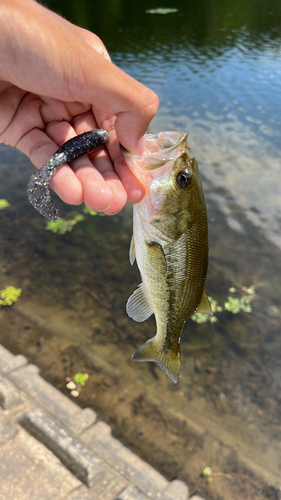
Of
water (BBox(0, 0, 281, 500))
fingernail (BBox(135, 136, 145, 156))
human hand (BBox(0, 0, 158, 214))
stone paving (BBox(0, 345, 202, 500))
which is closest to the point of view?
human hand (BBox(0, 0, 158, 214))

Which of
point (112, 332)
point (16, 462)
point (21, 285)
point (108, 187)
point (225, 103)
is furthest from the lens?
point (225, 103)

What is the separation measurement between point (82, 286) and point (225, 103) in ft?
31.5

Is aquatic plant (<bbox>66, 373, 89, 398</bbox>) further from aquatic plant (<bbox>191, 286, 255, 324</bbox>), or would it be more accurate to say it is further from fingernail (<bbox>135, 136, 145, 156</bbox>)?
fingernail (<bbox>135, 136, 145, 156</bbox>)

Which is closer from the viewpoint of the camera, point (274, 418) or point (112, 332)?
point (274, 418)

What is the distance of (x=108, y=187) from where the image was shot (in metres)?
1.89

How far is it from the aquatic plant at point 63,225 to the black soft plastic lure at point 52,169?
505cm

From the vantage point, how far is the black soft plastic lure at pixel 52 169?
1.82 m

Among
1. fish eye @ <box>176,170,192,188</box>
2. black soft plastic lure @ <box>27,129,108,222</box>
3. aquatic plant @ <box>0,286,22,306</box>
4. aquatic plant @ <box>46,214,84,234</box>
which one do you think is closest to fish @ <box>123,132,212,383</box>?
fish eye @ <box>176,170,192,188</box>

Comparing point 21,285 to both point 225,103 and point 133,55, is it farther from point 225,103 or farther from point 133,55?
point 133,55

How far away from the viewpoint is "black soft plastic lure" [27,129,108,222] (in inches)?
71.6

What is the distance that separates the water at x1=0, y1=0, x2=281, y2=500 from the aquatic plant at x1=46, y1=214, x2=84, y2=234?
151 mm

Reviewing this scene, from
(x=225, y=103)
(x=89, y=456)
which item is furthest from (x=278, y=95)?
(x=89, y=456)

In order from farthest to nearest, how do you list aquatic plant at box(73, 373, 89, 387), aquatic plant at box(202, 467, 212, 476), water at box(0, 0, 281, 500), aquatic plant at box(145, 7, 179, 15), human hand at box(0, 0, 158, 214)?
aquatic plant at box(145, 7, 179, 15) → aquatic plant at box(73, 373, 89, 387) → water at box(0, 0, 281, 500) → aquatic plant at box(202, 467, 212, 476) → human hand at box(0, 0, 158, 214)

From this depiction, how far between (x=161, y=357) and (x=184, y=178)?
1.43 m
